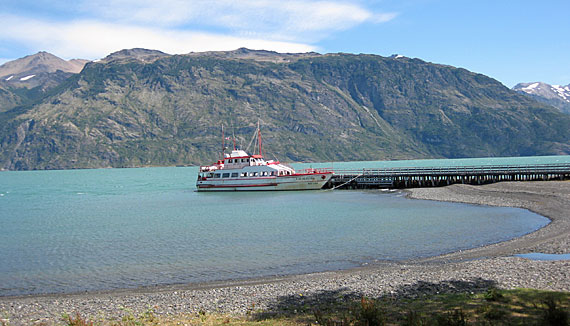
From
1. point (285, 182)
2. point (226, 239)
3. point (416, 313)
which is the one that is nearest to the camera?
point (416, 313)

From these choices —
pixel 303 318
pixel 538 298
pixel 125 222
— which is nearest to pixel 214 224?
pixel 125 222

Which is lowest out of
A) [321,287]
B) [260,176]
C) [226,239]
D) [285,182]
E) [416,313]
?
[226,239]

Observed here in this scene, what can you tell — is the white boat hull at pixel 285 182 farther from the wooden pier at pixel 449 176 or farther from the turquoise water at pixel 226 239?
the turquoise water at pixel 226 239

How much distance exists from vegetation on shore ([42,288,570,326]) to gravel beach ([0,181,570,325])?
41.9 inches

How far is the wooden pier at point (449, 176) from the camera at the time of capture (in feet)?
255

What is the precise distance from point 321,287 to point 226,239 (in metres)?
18.9

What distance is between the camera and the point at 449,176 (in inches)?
3285

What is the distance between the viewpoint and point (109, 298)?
2170 cm

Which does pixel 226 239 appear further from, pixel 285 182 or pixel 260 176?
pixel 285 182

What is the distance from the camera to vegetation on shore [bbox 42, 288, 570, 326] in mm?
12020

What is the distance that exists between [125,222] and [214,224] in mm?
12217

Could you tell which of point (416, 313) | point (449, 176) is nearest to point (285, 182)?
point (449, 176)

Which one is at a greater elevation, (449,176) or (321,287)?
(449,176)

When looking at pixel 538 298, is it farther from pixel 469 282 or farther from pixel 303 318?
pixel 303 318
